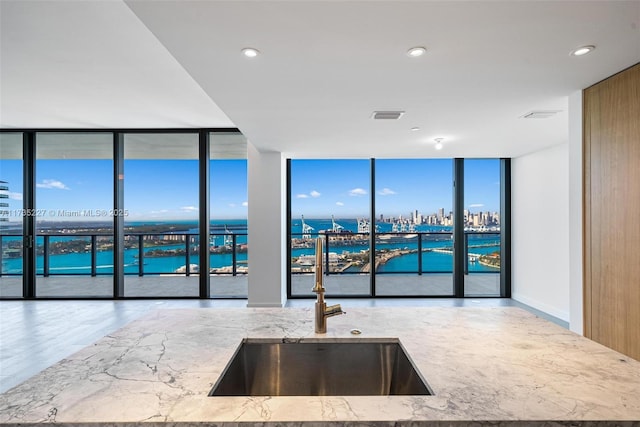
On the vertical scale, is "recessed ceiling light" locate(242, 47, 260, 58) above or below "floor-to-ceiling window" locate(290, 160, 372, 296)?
above

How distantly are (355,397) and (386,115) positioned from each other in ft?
8.93

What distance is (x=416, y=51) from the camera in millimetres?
1918

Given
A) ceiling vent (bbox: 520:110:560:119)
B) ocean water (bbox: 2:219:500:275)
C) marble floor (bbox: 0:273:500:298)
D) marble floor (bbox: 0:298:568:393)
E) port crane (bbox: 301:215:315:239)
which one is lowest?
marble floor (bbox: 0:298:568:393)

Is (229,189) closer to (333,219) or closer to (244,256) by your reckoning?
(244,256)

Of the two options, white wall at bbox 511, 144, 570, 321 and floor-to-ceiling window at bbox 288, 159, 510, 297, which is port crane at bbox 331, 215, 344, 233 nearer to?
floor-to-ceiling window at bbox 288, 159, 510, 297

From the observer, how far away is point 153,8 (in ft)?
4.93

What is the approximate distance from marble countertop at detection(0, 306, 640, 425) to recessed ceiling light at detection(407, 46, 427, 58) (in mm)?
1429

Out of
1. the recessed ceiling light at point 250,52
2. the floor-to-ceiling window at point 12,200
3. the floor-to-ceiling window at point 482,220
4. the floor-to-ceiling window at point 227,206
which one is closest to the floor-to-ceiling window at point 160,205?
the floor-to-ceiling window at point 227,206

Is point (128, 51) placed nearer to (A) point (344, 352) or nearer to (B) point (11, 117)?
(A) point (344, 352)

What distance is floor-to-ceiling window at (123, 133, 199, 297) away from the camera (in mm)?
5672

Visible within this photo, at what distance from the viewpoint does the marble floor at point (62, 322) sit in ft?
10.6

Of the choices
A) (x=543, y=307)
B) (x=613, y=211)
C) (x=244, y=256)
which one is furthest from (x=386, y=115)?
(x=244, y=256)

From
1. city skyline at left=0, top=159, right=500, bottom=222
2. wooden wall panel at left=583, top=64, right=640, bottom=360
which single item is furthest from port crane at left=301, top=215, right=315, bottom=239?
wooden wall panel at left=583, top=64, right=640, bottom=360

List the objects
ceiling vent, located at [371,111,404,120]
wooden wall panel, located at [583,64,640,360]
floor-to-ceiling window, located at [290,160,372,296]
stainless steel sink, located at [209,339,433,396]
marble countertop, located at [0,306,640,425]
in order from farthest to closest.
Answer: floor-to-ceiling window, located at [290,160,372,296], ceiling vent, located at [371,111,404,120], wooden wall panel, located at [583,64,640,360], stainless steel sink, located at [209,339,433,396], marble countertop, located at [0,306,640,425]
